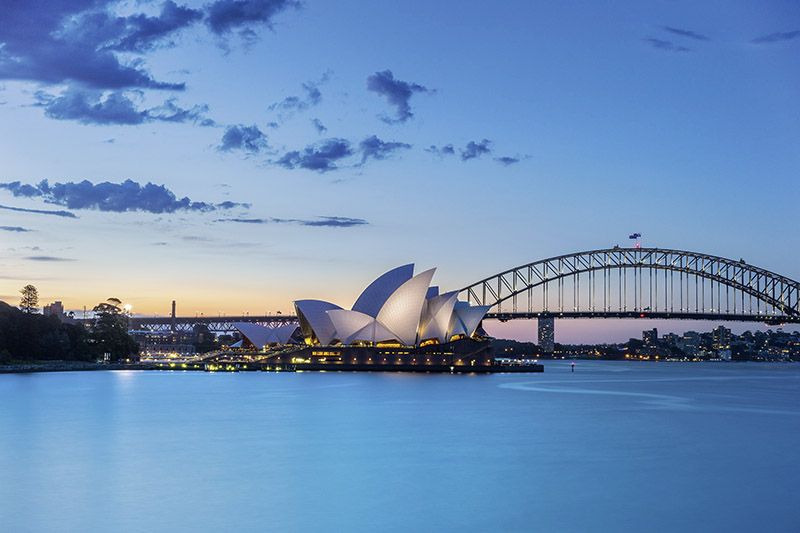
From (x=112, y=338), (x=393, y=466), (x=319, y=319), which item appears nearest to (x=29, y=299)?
(x=112, y=338)

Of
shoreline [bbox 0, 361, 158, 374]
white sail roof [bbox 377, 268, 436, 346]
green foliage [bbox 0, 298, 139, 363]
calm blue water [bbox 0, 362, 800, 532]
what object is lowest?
calm blue water [bbox 0, 362, 800, 532]

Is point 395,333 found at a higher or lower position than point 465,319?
lower

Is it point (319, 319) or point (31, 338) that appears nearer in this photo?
point (31, 338)

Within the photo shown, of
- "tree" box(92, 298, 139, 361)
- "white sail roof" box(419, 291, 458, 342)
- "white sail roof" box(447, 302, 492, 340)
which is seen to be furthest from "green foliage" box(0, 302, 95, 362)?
"white sail roof" box(447, 302, 492, 340)

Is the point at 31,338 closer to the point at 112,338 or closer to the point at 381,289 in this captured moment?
the point at 112,338

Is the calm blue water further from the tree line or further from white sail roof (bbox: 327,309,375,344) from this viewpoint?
white sail roof (bbox: 327,309,375,344)
